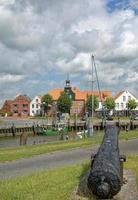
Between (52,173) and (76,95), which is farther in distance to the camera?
(76,95)

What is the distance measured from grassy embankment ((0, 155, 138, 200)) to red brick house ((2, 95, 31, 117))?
172 meters

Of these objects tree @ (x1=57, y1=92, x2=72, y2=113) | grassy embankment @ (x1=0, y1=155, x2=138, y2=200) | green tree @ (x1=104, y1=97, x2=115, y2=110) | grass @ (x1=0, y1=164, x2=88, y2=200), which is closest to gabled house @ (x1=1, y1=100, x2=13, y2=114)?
tree @ (x1=57, y1=92, x2=72, y2=113)

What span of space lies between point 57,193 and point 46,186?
1033mm

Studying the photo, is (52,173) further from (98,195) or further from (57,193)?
(98,195)

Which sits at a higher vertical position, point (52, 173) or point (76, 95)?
point (76, 95)

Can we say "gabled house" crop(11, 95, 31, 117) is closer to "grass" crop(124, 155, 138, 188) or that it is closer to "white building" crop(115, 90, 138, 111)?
"white building" crop(115, 90, 138, 111)

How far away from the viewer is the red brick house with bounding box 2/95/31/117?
615 ft

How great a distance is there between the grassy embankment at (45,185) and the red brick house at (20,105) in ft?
563

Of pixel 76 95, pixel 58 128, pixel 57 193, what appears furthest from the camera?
pixel 76 95

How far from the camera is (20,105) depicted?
189 m

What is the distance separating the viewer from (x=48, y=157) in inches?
824

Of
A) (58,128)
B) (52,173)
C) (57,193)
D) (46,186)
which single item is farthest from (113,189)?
(58,128)

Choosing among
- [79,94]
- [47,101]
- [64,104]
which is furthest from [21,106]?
[64,104]

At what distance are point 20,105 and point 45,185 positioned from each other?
583ft
